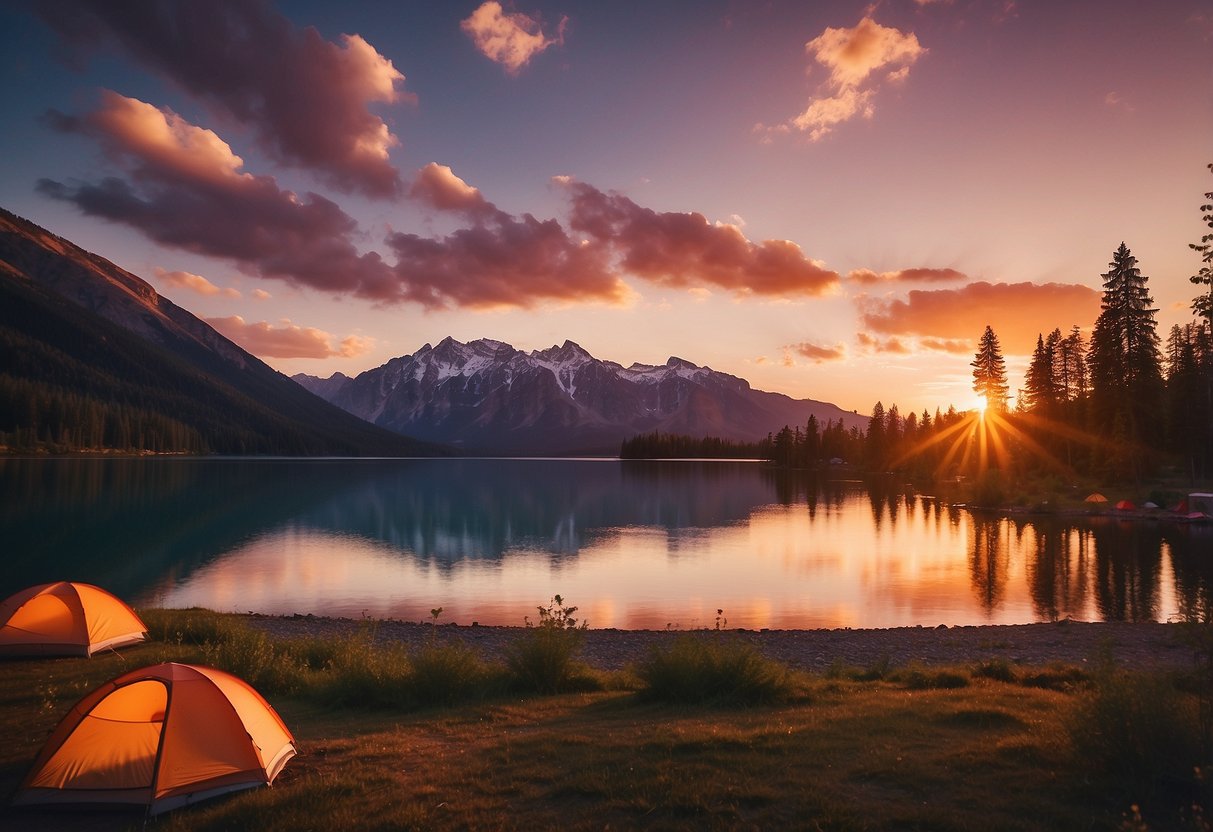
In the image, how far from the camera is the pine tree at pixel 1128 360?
6988 cm

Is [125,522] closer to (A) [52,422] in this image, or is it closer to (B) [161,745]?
(B) [161,745]

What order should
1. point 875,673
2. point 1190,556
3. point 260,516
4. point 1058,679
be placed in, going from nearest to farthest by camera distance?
point 1058,679 < point 875,673 < point 1190,556 < point 260,516

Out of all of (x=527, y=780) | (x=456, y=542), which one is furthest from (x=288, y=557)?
(x=527, y=780)

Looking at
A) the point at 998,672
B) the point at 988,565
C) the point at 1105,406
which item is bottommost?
the point at 988,565

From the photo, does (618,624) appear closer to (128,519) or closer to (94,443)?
(128,519)

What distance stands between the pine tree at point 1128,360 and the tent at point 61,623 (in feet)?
284

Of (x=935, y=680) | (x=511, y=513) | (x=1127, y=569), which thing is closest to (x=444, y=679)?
(x=935, y=680)

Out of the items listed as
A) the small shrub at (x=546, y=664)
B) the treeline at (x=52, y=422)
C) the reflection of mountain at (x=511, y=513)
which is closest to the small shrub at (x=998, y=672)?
the small shrub at (x=546, y=664)

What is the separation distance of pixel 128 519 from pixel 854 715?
224 ft

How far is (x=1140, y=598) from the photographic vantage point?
33.6m

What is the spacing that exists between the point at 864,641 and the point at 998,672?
7.80 metres

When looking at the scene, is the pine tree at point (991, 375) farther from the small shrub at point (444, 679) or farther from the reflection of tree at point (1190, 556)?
the small shrub at point (444, 679)

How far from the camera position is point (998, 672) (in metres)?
16.4

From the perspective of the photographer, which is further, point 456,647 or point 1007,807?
point 456,647
